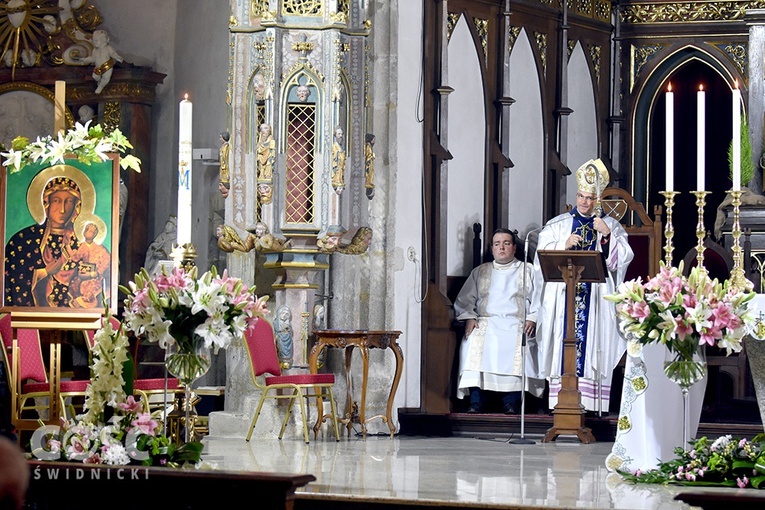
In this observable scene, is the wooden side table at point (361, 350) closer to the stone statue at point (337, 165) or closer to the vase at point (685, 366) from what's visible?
the stone statue at point (337, 165)

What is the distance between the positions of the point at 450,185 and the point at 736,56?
3.45m

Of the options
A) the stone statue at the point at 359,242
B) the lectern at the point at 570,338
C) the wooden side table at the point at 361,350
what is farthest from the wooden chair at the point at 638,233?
the wooden side table at the point at 361,350

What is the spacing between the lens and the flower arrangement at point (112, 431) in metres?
5.62

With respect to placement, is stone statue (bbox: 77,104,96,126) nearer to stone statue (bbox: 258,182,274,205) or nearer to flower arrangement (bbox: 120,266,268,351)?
stone statue (bbox: 258,182,274,205)

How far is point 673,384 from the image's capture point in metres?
6.89

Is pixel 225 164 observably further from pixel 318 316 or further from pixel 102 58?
pixel 102 58

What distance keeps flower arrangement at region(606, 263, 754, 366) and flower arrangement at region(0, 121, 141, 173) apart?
2.71 metres

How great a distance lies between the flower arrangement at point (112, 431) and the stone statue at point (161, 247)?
6.08 m

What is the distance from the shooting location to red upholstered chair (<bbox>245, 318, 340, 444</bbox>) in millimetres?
9039

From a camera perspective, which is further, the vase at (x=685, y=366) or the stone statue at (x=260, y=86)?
the stone statue at (x=260, y=86)

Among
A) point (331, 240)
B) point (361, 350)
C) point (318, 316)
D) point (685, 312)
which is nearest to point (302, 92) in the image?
point (331, 240)

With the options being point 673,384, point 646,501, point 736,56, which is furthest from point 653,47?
point 646,501

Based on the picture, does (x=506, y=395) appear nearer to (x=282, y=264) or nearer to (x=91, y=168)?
(x=282, y=264)

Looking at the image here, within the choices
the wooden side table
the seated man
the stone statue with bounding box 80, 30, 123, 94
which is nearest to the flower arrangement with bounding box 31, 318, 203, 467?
the wooden side table
